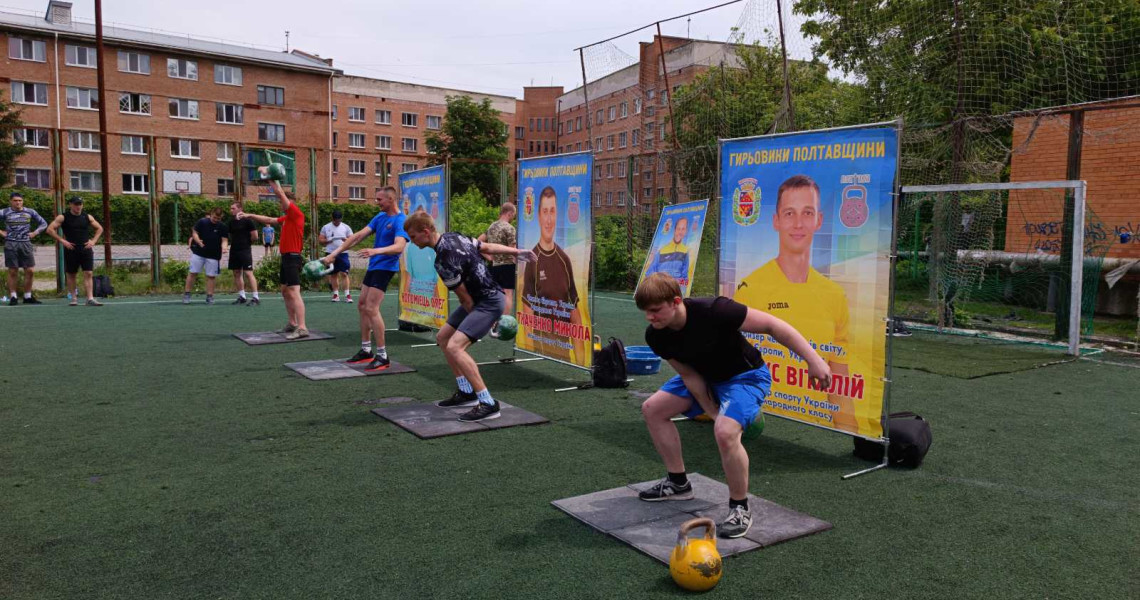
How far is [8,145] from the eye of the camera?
38375mm

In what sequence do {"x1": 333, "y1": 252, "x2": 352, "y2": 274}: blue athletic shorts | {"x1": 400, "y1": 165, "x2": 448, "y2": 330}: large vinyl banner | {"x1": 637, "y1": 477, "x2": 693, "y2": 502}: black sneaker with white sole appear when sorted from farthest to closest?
1. {"x1": 333, "y1": 252, "x2": 352, "y2": 274}: blue athletic shorts
2. {"x1": 400, "y1": 165, "x2": 448, "y2": 330}: large vinyl banner
3. {"x1": 637, "y1": 477, "x2": 693, "y2": 502}: black sneaker with white sole

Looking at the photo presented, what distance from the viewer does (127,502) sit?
4578mm

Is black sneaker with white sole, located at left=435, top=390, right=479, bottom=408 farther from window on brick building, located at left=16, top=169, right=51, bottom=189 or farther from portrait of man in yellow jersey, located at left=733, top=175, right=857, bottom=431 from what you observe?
window on brick building, located at left=16, top=169, right=51, bottom=189

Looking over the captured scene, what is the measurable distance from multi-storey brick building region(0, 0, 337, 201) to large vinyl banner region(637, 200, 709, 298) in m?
35.1

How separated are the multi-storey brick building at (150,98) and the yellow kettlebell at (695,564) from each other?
40.6m

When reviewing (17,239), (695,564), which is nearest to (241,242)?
(17,239)

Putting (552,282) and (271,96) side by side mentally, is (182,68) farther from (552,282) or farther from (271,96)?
(552,282)

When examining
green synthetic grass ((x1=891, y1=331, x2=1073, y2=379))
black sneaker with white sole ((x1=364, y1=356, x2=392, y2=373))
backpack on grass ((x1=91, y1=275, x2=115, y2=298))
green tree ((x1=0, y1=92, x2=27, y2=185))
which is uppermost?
green tree ((x1=0, y1=92, x2=27, y2=185))

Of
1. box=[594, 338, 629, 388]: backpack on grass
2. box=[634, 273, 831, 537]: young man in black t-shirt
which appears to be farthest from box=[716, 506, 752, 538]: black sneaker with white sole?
box=[594, 338, 629, 388]: backpack on grass

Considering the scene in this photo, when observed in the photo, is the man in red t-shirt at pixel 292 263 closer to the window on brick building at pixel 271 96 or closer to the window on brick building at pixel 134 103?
the window on brick building at pixel 134 103

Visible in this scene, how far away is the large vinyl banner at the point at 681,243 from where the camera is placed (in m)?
8.74

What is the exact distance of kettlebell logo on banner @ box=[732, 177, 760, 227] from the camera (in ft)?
20.9

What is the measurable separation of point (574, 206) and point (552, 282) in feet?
3.03

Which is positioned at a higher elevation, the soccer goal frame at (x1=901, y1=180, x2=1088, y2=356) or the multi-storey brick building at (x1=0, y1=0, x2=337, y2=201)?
the multi-storey brick building at (x1=0, y1=0, x2=337, y2=201)
